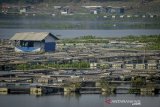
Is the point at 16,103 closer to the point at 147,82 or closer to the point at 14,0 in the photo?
Result: the point at 147,82

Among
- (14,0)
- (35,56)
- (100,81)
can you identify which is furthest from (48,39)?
(14,0)

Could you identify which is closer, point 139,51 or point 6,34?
point 139,51

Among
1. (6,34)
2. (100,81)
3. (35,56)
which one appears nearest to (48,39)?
(35,56)

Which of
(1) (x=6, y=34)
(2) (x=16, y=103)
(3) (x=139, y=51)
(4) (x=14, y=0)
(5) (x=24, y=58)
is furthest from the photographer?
(4) (x=14, y=0)

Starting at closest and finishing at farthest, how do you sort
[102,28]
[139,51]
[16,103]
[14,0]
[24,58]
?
[16,103] → [24,58] → [139,51] → [102,28] → [14,0]

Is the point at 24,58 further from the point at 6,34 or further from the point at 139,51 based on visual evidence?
the point at 6,34

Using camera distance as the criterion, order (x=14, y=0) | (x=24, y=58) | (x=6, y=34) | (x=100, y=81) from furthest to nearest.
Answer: (x=14, y=0)
(x=6, y=34)
(x=24, y=58)
(x=100, y=81)

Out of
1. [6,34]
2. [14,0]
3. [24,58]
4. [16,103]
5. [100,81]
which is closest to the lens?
[16,103]
